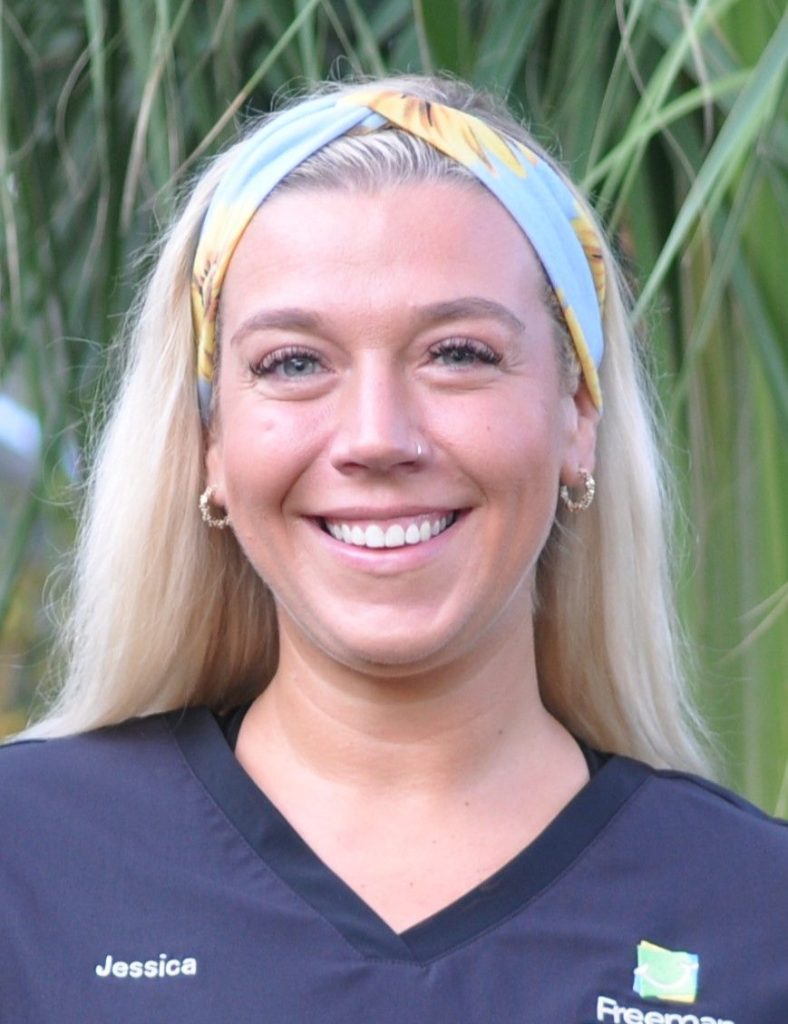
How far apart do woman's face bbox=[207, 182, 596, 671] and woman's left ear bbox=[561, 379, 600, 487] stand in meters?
0.08

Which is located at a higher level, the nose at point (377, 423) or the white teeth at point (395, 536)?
the nose at point (377, 423)

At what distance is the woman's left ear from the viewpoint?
5.46ft

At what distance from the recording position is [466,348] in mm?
1547

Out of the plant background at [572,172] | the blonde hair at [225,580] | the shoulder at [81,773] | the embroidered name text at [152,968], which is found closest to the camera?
the embroidered name text at [152,968]

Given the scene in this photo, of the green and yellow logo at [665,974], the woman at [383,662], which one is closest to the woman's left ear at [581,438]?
the woman at [383,662]

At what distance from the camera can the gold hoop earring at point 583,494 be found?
169 centimetres

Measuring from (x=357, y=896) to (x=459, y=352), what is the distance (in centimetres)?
38

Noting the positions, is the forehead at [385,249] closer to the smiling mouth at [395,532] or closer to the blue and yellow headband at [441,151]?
the blue and yellow headband at [441,151]

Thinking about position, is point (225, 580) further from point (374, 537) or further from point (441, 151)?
point (441, 151)

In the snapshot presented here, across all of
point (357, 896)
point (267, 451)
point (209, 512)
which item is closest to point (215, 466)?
point (209, 512)

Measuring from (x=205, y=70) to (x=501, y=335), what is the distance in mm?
921

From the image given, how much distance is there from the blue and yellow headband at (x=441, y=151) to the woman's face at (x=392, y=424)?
0.03 metres

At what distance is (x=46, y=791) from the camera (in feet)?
5.31

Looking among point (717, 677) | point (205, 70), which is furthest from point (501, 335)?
point (205, 70)
